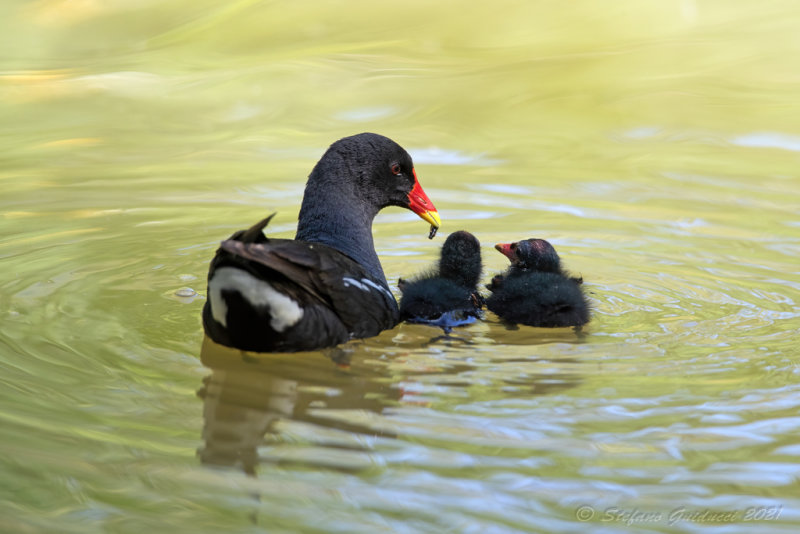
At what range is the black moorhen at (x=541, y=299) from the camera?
19.6 feet

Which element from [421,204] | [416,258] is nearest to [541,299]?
[421,204]

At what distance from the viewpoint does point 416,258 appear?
7551 mm

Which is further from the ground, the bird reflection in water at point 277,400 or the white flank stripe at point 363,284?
the white flank stripe at point 363,284

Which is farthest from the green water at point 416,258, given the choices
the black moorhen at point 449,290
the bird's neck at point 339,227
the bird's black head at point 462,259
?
the bird's neck at point 339,227

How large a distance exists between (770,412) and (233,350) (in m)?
2.57

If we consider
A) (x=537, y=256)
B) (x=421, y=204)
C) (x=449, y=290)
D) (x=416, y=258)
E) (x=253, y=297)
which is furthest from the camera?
(x=416, y=258)

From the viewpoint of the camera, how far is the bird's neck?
6.26m

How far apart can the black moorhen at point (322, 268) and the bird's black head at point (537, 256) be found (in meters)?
0.63

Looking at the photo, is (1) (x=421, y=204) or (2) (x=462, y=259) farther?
(1) (x=421, y=204)

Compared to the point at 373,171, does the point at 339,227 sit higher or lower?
lower

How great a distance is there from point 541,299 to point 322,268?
1.35 meters

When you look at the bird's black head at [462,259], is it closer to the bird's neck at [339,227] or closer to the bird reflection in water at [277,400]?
the bird's neck at [339,227]

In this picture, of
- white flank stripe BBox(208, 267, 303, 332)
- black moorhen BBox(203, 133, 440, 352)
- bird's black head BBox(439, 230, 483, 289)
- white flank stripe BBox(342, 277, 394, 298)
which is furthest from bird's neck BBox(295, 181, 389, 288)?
white flank stripe BBox(208, 267, 303, 332)

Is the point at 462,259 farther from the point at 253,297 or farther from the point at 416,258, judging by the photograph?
the point at 253,297
